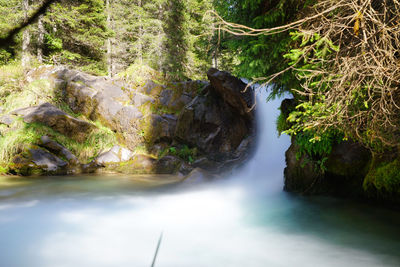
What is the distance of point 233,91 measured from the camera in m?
9.83

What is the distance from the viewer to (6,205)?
17.0 feet

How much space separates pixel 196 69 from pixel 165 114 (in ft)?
26.7

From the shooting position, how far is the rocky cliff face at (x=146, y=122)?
365 inches

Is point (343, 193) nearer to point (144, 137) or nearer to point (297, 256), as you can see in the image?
point (297, 256)

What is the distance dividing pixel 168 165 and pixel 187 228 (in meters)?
5.63

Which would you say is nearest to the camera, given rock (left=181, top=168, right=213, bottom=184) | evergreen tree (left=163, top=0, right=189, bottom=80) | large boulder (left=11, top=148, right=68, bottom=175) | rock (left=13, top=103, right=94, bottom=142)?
rock (left=181, top=168, right=213, bottom=184)

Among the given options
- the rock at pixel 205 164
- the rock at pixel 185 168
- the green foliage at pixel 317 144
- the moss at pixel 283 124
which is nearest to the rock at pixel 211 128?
the rock at pixel 205 164

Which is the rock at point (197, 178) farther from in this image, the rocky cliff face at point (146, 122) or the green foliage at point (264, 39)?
the green foliage at point (264, 39)

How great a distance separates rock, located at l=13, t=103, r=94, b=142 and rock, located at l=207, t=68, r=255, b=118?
17.8ft

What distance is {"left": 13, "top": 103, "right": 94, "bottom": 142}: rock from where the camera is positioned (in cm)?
952

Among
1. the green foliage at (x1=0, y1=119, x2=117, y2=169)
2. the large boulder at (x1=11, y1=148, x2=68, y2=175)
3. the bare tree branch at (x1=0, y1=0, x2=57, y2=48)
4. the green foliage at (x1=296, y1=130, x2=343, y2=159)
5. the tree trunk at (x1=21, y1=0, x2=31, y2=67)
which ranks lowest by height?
the large boulder at (x1=11, y1=148, x2=68, y2=175)

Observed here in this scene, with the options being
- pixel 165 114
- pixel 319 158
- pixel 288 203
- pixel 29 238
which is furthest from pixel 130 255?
pixel 165 114

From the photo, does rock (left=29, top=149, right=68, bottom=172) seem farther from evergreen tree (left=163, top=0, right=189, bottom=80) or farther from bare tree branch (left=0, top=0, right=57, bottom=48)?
bare tree branch (left=0, top=0, right=57, bottom=48)

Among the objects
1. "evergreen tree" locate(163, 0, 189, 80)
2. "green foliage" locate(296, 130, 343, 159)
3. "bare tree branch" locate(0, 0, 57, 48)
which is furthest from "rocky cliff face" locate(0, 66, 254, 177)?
"bare tree branch" locate(0, 0, 57, 48)
